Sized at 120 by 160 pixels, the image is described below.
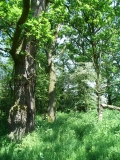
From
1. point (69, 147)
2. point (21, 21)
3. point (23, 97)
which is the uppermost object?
point (21, 21)

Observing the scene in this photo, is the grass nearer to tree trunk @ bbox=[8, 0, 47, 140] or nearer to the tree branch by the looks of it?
tree trunk @ bbox=[8, 0, 47, 140]

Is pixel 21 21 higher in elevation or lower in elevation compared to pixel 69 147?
higher

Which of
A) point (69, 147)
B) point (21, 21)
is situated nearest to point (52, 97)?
point (21, 21)

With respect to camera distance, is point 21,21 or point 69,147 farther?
point 21,21

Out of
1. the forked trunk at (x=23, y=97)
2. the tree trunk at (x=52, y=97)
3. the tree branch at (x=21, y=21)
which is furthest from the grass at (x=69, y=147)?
the tree trunk at (x=52, y=97)

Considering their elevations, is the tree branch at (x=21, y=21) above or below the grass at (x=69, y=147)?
above

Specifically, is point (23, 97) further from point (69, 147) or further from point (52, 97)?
point (52, 97)

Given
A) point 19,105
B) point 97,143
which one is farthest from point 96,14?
point 97,143

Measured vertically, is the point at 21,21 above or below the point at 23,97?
above

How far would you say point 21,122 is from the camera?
9773mm

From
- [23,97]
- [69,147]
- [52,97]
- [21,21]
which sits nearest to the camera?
[69,147]

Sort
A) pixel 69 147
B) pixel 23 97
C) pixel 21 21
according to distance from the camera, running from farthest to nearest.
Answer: pixel 23 97 → pixel 21 21 → pixel 69 147

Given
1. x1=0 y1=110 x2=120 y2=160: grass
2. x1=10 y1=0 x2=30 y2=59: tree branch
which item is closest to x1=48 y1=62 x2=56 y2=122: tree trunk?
x1=0 y1=110 x2=120 y2=160: grass

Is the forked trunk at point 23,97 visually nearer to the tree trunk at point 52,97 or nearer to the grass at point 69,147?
the grass at point 69,147
